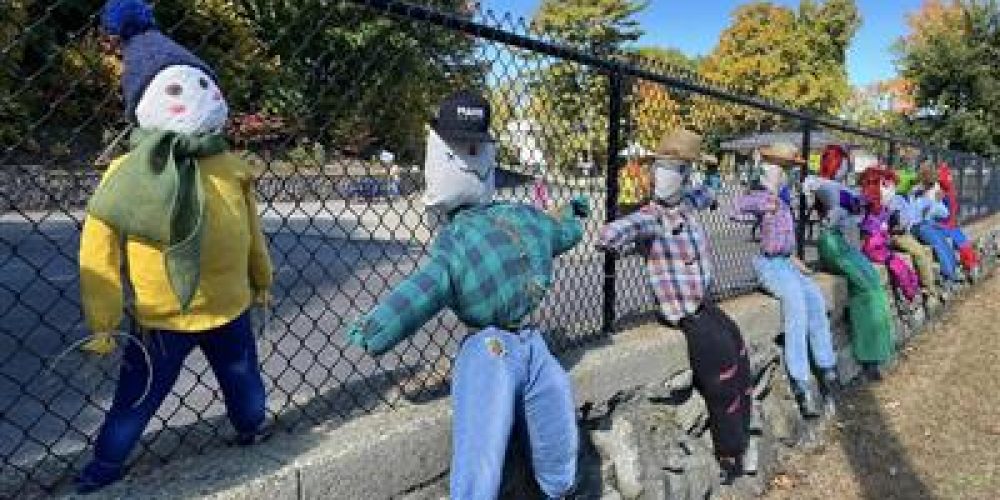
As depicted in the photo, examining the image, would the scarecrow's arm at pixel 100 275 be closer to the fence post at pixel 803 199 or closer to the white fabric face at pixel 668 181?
the white fabric face at pixel 668 181

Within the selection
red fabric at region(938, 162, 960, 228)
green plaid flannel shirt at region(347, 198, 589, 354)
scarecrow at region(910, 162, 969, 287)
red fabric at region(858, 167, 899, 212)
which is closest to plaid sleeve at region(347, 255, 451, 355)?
green plaid flannel shirt at region(347, 198, 589, 354)

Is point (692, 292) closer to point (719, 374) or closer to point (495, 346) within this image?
point (719, 374)

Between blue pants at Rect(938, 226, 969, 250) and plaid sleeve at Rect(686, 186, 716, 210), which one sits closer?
plaid sleeve at Rect(686, 186, 716, 210)

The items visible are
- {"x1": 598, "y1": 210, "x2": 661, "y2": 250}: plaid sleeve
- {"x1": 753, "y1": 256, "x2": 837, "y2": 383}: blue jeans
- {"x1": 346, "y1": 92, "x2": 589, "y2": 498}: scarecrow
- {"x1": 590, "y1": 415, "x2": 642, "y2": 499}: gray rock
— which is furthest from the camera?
{"x1": 753, "y1": 256, "x2": 837, "y2": 383}: blue jeans

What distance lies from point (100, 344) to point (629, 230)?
239cm

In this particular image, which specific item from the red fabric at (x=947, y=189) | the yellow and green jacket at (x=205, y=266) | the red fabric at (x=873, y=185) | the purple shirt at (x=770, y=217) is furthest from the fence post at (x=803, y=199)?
the yellow and green jacket at (x=205, y=266)

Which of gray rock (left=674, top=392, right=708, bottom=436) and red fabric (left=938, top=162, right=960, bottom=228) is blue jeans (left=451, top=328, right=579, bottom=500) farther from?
red fabric (left=938, top=162, right=960, bottom=228)

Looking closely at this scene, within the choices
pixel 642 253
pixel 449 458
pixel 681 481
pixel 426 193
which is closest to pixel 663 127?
pixel 642 253

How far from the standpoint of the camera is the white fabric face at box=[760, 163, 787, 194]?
5.53 metres

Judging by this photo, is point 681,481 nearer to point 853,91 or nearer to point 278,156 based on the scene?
point 278,156

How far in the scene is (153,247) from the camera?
2275mm

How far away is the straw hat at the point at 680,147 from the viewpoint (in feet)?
13.6

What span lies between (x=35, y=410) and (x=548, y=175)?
8.88 ft

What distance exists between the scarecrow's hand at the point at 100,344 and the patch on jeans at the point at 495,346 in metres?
1.16
